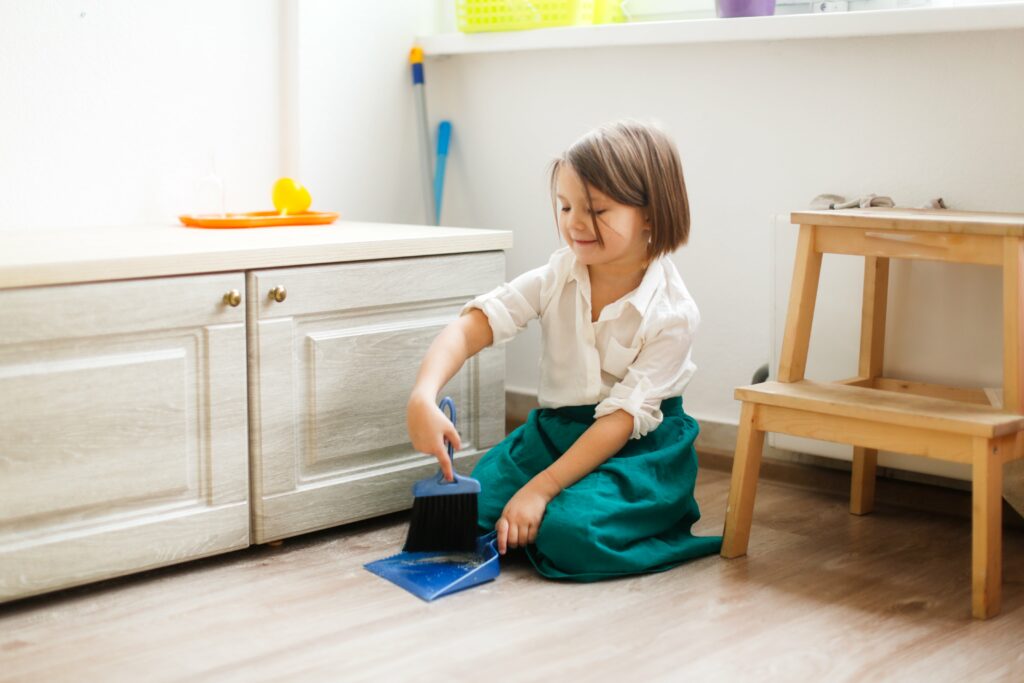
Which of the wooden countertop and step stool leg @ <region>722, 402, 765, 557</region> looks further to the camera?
step stool leg @ <region>722, 402, 765, 557</region>

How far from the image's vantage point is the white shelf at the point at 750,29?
1.62 metres

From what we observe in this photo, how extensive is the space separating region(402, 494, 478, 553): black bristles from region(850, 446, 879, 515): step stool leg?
0.62m

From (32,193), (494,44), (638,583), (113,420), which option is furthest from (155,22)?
(638,583)

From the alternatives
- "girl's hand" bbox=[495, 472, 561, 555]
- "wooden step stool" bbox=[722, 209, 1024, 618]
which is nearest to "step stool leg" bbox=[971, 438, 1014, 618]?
"wooden step stool" bbox=[722, 209, 1024, 618]

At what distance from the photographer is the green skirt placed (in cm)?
149

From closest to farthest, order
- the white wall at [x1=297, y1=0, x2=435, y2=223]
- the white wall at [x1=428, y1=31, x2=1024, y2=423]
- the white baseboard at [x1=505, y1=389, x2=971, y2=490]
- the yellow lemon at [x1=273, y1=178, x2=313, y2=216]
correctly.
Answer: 1. the white wall at [x1=428, y1=31, x2=1024, y2=423]
2. the white baseboard at [x1=505, y1=389, x2=971, y2=490]
3. the yellow lemon at [x1=273, y1=178, x2=313, y2=216]
4. the white wall at [x1=297, y1=0, x2=435, y2=223]

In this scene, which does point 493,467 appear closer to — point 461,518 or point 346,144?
point 461,518

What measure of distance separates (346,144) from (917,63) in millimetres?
977

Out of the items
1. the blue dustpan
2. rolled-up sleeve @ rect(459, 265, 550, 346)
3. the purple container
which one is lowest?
the blue dustpan

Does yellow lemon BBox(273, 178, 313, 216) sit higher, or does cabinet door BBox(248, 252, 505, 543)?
yellow lemon BBox(273, 178, 313, 216)

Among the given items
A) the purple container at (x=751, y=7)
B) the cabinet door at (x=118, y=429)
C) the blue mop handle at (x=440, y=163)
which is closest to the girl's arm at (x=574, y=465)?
the cabinet door at (x=118, y=429)

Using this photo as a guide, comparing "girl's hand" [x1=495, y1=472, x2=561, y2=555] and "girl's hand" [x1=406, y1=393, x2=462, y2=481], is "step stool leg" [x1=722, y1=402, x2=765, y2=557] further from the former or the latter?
"girl's hand" [x1=406, y1=393, x2=462, y2=481]

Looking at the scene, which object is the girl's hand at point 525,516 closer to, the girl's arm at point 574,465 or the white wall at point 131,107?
the girl's arm at point 574,465

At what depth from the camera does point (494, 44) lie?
2.17 meters
